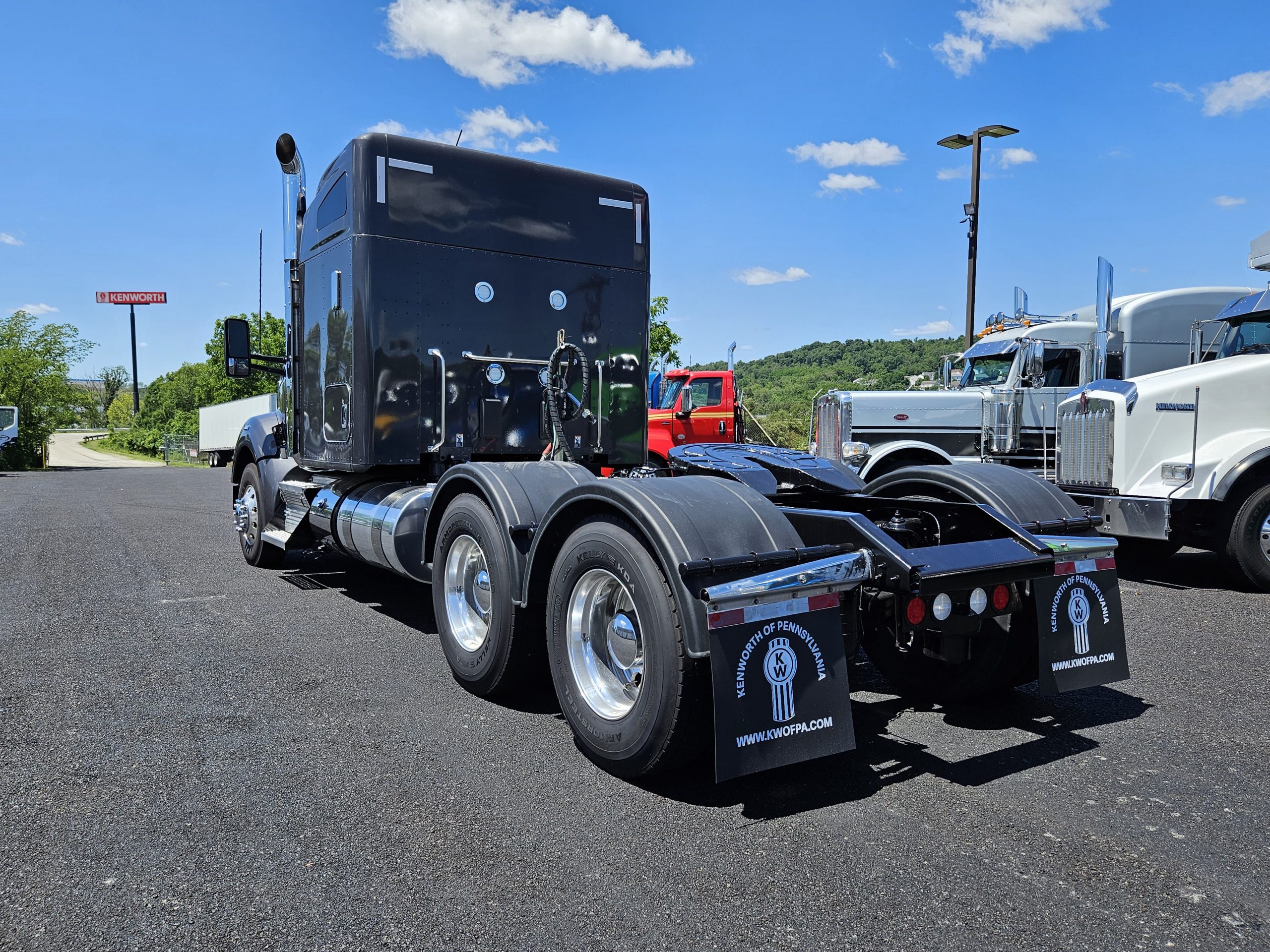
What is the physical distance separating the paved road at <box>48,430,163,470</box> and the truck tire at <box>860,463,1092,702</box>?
125 ft

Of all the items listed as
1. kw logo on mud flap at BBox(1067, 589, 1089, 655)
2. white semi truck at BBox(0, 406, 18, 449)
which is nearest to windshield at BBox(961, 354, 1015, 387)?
kw logo on mud flap at BBox(1067, 589, 1089, 655)

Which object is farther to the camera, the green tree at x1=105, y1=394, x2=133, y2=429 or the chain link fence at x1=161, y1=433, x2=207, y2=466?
the green tree at x1=105, y1=394, x2=133, y2=429

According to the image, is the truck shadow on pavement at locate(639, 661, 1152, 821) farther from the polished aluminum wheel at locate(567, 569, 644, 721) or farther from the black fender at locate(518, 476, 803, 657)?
the black fender at locate(518, 476, 803, 657)

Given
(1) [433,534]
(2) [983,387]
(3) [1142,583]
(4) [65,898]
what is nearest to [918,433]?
(2) [983,387]

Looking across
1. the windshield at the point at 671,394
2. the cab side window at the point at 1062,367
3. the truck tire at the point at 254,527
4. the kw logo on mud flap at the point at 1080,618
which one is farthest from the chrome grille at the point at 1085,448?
the windshield at the point at 671,394

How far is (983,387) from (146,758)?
10.3 m

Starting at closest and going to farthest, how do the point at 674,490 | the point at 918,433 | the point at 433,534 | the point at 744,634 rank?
the point at 744,634 → the point at 674,490 → the point at 433,534 → the point at 918,433

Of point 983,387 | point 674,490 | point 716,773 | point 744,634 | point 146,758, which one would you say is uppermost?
point 983,387

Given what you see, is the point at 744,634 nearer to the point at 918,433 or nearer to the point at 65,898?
the point at 65,898

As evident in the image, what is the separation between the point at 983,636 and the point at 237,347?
6.12 meters

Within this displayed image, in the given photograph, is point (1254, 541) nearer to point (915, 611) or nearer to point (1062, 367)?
point (1062, 367)

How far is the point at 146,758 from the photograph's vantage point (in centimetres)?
374

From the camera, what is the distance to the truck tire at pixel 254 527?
27.5 feet

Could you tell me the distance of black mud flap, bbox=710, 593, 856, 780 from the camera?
3025mm
